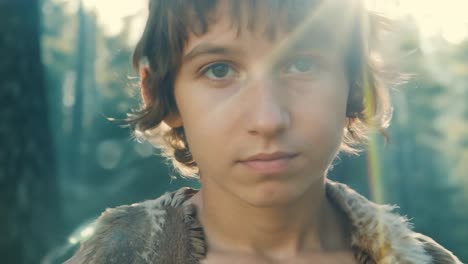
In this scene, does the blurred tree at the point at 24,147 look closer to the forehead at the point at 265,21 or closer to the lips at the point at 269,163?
the forehead at the point at 265,21

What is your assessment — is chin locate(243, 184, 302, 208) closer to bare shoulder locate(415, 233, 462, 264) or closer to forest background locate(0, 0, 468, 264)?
bare shoulder locate(415, 233, 462, 264)

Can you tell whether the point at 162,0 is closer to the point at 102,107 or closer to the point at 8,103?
the point at 8,103

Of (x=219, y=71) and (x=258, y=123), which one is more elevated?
(x=219, y=71)

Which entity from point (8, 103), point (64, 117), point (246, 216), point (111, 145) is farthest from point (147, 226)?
point (64, 117)

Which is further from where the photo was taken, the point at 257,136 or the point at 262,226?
the point at 262,226

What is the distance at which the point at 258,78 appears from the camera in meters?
2.58

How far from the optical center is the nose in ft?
8.11

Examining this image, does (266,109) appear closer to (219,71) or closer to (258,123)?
(258,123)

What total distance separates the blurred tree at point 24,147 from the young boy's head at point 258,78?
3403 millimetres

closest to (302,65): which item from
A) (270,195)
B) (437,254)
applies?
(270,195)

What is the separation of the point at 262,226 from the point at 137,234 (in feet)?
1.63

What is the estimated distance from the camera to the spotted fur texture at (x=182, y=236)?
271cm

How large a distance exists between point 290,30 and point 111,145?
2099 cm

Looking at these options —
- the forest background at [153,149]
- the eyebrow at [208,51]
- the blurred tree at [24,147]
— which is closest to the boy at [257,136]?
the eyebrow at [208,51]
